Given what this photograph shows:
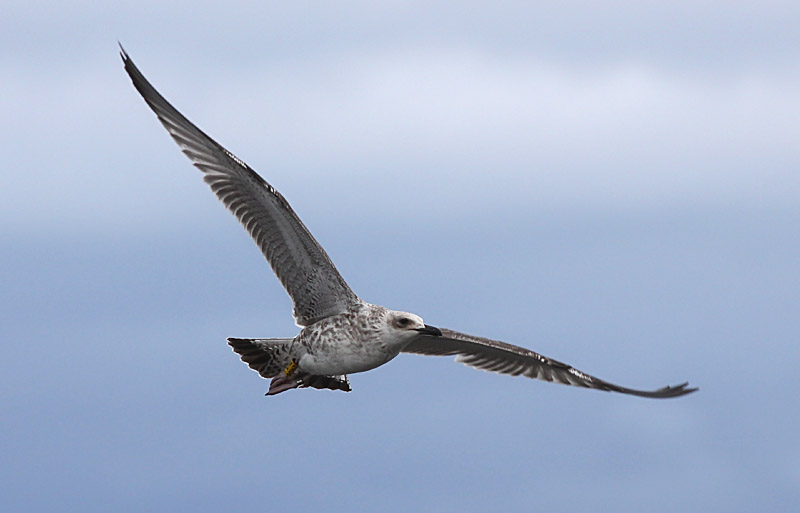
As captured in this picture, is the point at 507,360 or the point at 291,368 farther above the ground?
the point at 507,360

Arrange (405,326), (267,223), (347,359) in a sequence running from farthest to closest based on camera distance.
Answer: (267,223)
(347,359)
(405,326)

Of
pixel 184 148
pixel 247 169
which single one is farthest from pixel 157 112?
pixel 247 169

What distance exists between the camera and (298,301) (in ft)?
52.5

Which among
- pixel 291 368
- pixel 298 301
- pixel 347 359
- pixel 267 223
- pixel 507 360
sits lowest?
pixel 347 359

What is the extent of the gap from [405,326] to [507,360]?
13.7 feet

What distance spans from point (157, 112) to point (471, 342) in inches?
250

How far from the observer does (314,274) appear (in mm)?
15789

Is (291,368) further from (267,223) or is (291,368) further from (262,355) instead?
(267,223)

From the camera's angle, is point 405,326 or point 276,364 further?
point 276,364

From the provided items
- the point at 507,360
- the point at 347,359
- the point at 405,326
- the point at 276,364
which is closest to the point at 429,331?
the point at 405,326

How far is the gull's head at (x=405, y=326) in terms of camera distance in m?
14.9

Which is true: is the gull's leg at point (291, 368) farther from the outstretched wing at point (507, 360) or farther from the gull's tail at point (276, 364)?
the outstretched wing at point (507, 360)

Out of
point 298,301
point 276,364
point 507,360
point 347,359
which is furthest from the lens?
point 507,360

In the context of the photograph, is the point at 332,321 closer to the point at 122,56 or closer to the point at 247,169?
the point at 247,169
